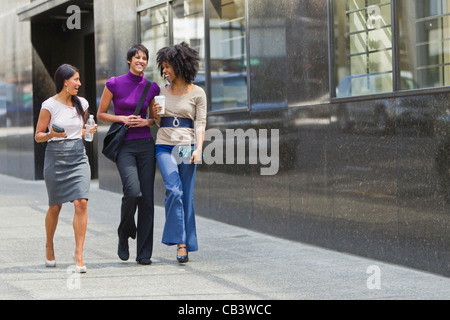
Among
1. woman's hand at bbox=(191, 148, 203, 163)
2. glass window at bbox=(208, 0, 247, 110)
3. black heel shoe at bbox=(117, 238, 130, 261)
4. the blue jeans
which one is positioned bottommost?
black heel shoe at bbox=(117, 238, 130, 261)

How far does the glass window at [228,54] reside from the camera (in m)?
9.79

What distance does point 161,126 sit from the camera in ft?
23.1

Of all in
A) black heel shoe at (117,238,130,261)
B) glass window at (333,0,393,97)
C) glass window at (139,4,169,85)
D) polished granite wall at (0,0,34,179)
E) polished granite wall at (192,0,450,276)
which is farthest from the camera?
polished granite wall at (0,0,34,179)

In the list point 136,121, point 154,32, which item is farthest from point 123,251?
point 154,32

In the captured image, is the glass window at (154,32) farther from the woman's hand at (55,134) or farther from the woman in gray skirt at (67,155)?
the woman's hand at (55,134)

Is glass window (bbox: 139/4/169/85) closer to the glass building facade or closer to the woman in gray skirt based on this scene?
the glass building facade

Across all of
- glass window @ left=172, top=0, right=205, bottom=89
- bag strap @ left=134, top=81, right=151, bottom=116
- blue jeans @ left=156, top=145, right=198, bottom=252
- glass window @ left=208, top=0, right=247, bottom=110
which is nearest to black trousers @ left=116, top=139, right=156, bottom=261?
blue jeans @ left=156, top=145, right=198, bottom=252

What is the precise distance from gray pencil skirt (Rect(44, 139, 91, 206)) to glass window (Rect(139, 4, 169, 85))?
5.51 m

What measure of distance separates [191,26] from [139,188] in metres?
4.77

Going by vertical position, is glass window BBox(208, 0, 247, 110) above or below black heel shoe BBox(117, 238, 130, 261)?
above

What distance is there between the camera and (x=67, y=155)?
21.8 feet

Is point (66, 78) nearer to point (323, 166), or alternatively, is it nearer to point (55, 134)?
point (55, 134)

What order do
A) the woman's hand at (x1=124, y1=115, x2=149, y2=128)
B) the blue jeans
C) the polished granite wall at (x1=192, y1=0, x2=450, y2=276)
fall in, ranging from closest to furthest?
the polished granite wall at (x1=192, y1=0, x2=450, y2=276)
the woman's hand at (x1=124, y1=115, x2=149, y2=128)
the blue jeans

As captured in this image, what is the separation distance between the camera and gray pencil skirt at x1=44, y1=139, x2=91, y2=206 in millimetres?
6629
